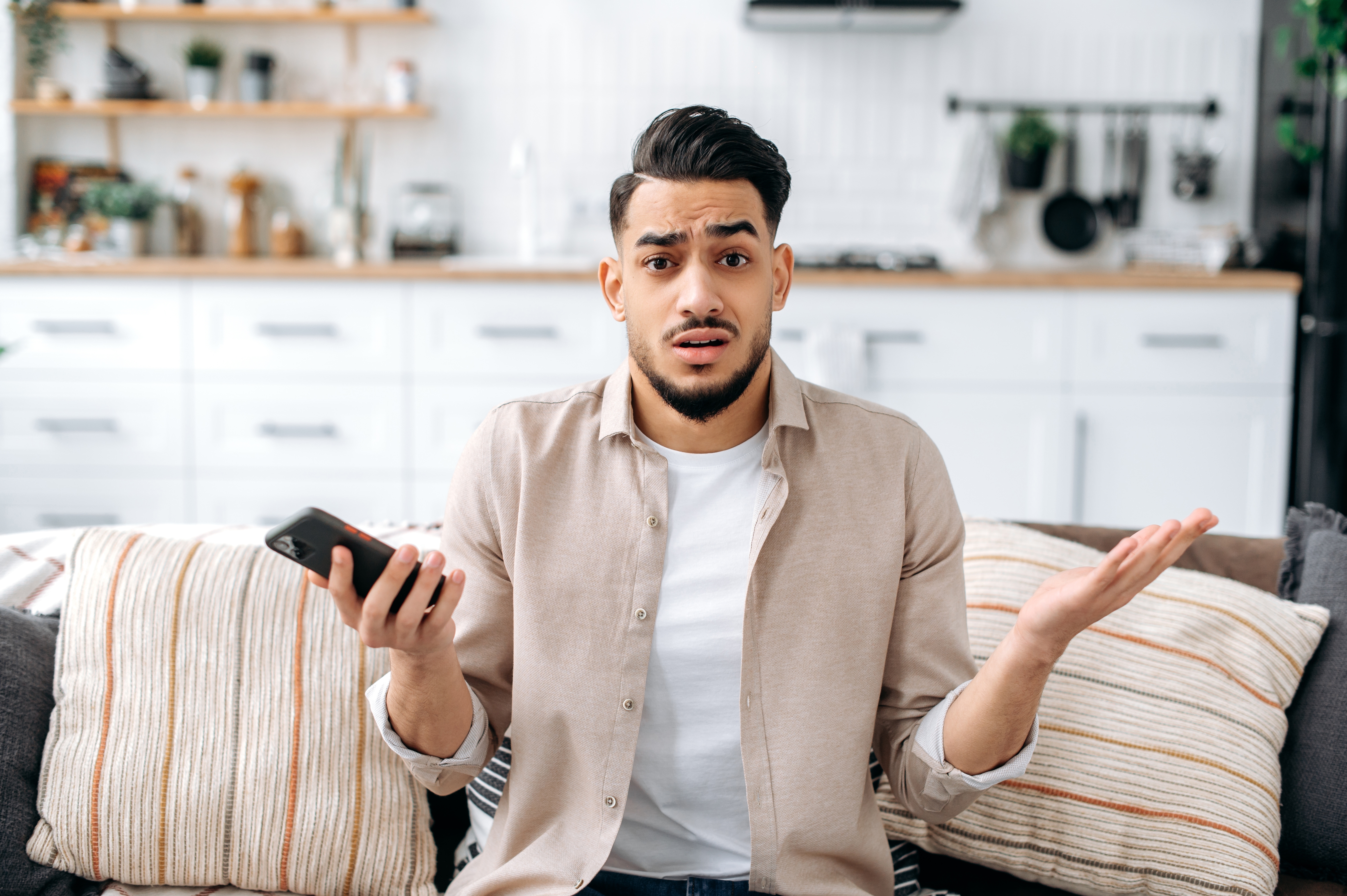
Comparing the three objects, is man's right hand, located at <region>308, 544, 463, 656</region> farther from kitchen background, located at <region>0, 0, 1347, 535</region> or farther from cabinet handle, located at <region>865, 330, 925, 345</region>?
cabinet handle, located at <region>865, 330, 925, 345</region>

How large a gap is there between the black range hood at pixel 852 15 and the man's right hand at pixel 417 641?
2.86 metres

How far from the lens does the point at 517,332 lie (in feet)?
10.2

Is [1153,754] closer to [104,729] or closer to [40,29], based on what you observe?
[104,729]

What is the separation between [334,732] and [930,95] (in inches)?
126

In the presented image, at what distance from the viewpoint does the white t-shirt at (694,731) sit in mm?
1077

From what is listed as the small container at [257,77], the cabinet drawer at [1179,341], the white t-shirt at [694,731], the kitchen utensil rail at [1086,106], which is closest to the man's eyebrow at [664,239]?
the white t-shirt at [694,731]

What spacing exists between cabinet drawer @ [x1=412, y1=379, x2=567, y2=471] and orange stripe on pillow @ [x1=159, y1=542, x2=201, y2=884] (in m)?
1.95

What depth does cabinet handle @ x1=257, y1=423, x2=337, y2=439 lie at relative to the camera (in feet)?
10.4

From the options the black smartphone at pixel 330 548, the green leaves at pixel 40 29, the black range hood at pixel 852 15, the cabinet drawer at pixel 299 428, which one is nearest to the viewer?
the black smartphone at pixel 330 548

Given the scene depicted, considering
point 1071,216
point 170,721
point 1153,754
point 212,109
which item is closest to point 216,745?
point 170,721

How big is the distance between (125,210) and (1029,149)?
3016mm

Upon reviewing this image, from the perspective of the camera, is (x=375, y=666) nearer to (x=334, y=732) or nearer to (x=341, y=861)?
(x=334, y=732)

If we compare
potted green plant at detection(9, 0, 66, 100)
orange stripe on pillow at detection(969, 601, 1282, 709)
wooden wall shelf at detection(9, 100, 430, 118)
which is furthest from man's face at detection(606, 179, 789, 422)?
potted green plant at detection(9, 0, 66, 100)

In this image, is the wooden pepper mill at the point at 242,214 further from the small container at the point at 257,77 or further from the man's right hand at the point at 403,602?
the man's right hand at the point at 403,602
